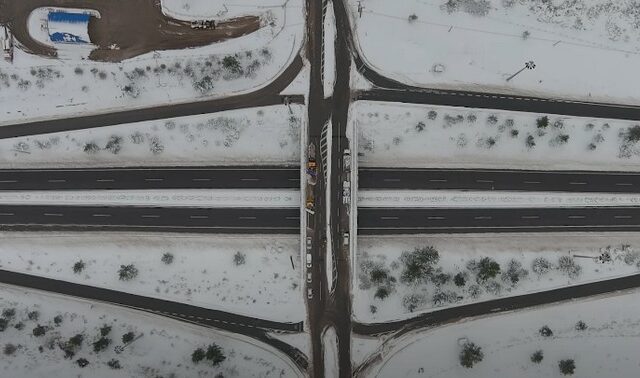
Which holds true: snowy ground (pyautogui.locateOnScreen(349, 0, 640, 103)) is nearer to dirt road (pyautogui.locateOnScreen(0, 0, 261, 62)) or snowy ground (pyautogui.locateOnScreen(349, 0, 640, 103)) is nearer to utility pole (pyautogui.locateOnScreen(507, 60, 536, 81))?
utility pole (pyautogui.locateOnScreen(507, 60, 536, 81))

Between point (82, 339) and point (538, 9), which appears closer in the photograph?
point (82, 339)

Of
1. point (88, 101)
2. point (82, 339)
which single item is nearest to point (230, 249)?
point (82, 339)

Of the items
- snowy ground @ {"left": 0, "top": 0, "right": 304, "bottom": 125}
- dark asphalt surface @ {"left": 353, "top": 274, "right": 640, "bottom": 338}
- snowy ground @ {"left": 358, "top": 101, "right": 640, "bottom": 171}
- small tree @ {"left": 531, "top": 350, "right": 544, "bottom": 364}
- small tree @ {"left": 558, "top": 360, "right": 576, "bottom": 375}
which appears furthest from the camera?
snowy ground @ {"left": 0, "top": 0, "right": 304, "bottom": 125}

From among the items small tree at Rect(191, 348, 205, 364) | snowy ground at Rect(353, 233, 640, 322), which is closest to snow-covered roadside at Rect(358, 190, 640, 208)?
snowy ground at Rect(353, 233, 640, 322)

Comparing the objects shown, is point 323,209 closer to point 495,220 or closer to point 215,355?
point 215,355

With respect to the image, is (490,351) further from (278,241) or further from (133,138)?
(133,138)

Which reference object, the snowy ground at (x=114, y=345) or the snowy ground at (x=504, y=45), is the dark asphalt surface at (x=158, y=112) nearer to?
the snowy ground at (x=504, y=45)
